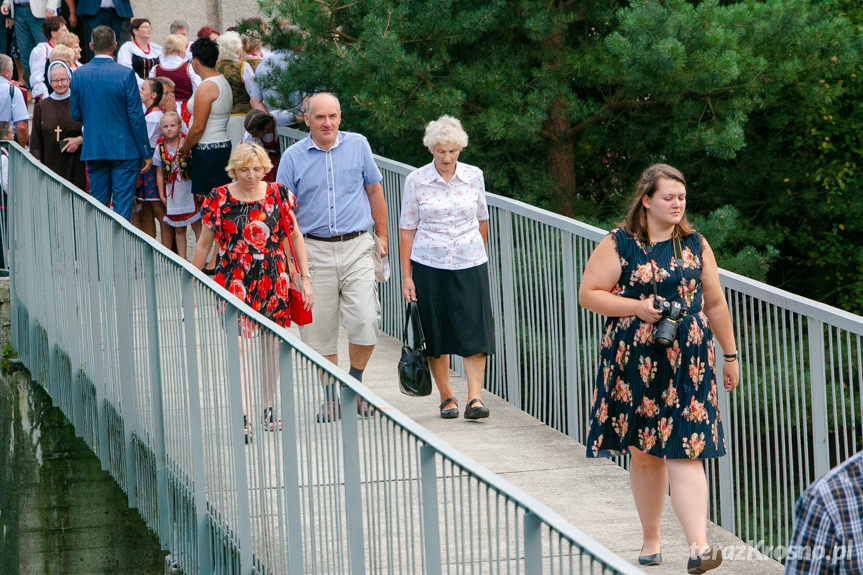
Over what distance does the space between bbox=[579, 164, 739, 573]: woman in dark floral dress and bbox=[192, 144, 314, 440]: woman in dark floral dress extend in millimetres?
2152

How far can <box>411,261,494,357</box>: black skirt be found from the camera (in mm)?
7160

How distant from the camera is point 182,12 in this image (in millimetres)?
18641

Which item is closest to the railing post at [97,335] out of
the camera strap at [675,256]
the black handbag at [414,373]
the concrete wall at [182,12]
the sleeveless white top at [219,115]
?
the black handbag at [414,373]

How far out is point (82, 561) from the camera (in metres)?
8.26

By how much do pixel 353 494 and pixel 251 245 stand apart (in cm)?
314

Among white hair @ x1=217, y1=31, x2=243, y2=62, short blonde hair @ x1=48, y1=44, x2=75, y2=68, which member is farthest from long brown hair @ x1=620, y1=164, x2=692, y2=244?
short blonde hair @ x1=48, y1=44, x2=75, y2=68

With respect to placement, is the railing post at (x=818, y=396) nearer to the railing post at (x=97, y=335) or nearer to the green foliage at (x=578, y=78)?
the railing post at (x=97, y=335)

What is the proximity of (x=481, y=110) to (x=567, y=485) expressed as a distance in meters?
5.39

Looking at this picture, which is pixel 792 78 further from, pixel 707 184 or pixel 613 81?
pixel 707 184

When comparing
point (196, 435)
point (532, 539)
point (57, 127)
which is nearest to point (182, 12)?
point (57, 127)

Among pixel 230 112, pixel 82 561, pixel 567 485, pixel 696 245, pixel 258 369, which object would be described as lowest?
pixel 82 561

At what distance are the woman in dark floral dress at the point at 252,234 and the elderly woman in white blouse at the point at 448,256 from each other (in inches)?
25.5

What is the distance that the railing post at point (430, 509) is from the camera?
10.5ft

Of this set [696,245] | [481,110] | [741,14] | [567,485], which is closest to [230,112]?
[481,110]
